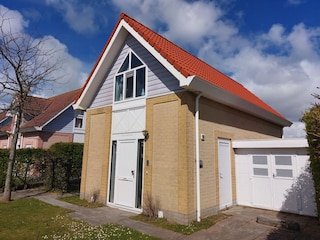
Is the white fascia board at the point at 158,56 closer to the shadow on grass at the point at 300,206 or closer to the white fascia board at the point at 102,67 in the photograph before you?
the white fascia board at the point at 102,67

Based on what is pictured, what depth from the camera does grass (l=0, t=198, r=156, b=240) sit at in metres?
6.07

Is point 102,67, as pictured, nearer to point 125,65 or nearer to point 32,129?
point 125,65

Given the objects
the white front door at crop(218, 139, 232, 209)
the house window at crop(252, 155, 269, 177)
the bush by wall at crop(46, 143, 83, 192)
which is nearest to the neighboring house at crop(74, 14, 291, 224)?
the white front door at crop(218, 139, 232, 209)

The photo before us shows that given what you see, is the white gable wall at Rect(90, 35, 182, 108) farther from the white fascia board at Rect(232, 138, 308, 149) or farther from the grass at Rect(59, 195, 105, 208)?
the grass at Rect(59, 195, 105, 208)

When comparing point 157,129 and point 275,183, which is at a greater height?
point 157,129

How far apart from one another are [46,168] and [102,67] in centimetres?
793

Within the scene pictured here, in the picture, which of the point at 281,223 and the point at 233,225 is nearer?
the point at 281,223

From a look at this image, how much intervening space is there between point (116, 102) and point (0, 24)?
21.8 ft

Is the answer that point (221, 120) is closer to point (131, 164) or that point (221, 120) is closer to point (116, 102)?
point (131, 164)

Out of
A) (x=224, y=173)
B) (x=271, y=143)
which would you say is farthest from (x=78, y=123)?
(x=271, y=143)

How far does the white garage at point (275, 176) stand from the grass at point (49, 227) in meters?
5.47

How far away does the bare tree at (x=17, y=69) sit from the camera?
10445 millimetres

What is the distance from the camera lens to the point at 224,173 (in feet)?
30.2

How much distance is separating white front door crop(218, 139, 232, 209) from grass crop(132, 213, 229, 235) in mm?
1031
